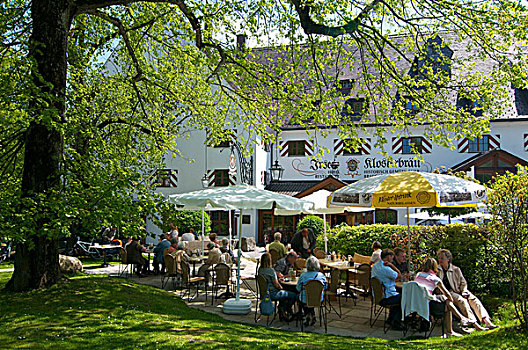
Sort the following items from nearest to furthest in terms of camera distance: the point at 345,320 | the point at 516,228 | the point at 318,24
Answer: the point at 516,228 < the point at 345,320 < the point at 318,24

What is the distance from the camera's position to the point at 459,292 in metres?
7.94

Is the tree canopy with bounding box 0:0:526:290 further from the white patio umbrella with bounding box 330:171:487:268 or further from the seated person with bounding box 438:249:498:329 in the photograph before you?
the seated person with bounding box 438:249:498:329

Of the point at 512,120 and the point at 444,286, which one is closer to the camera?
the point at 444,286

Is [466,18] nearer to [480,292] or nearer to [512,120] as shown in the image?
[480,292]

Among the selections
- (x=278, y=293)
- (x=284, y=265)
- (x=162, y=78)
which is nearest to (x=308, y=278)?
(x=278, y=293)

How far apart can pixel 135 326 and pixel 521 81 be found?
28.4 feet

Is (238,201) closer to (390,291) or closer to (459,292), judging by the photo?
(390,291)

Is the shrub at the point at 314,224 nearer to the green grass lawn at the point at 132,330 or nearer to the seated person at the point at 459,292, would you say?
the green grass lawn at the point at 132,330

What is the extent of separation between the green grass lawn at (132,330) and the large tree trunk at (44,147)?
1.28 ft

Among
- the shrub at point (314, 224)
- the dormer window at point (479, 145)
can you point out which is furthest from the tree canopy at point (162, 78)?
the dormer window at point (479, 145)

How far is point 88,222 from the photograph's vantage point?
23.5 ft

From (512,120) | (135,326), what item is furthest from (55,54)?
(512,120)

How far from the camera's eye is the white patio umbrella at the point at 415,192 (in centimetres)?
744

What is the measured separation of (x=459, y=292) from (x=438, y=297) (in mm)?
839
